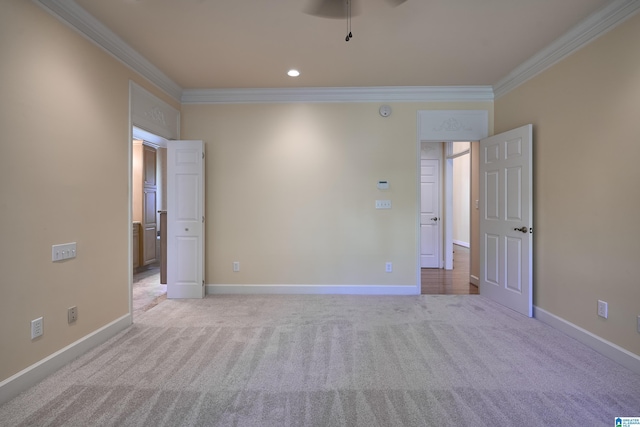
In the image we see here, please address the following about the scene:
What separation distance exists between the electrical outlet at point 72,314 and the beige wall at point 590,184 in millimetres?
4302

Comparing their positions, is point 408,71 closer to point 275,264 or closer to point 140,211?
point 275,264

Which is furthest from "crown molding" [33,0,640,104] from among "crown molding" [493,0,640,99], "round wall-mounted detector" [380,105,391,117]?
"round wall-mounted detector" [380,105,391,117]

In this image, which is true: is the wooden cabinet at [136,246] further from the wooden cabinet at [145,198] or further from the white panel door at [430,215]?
the white panel door at [430,215]

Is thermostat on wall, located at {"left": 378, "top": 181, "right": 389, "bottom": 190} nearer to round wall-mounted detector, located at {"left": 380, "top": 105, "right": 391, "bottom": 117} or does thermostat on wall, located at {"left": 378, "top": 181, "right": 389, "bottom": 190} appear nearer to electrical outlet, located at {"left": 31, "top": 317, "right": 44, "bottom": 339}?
round wall-mounted detector, located at {"left": 380, "top": 105, "right": 391, "bottom": 117}

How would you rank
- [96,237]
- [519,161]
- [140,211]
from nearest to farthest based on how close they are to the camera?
[96,237] < [519,161] < [140,211]

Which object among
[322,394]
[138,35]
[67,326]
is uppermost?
[138,35]

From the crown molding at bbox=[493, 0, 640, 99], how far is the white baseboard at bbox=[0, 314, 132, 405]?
4.96 meters

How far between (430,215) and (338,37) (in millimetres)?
4207

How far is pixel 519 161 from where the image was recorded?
3.35 meters

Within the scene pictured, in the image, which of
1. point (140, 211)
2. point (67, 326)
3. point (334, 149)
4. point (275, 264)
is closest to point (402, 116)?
point (334, 149)

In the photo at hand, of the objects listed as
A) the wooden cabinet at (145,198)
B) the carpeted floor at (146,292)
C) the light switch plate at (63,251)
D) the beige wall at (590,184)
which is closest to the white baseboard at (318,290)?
the carpeted floor at (146,292)

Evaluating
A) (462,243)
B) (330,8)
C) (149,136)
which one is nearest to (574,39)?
(330,8)

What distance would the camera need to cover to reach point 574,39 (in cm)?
271

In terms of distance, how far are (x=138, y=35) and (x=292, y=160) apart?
6.88 feet
